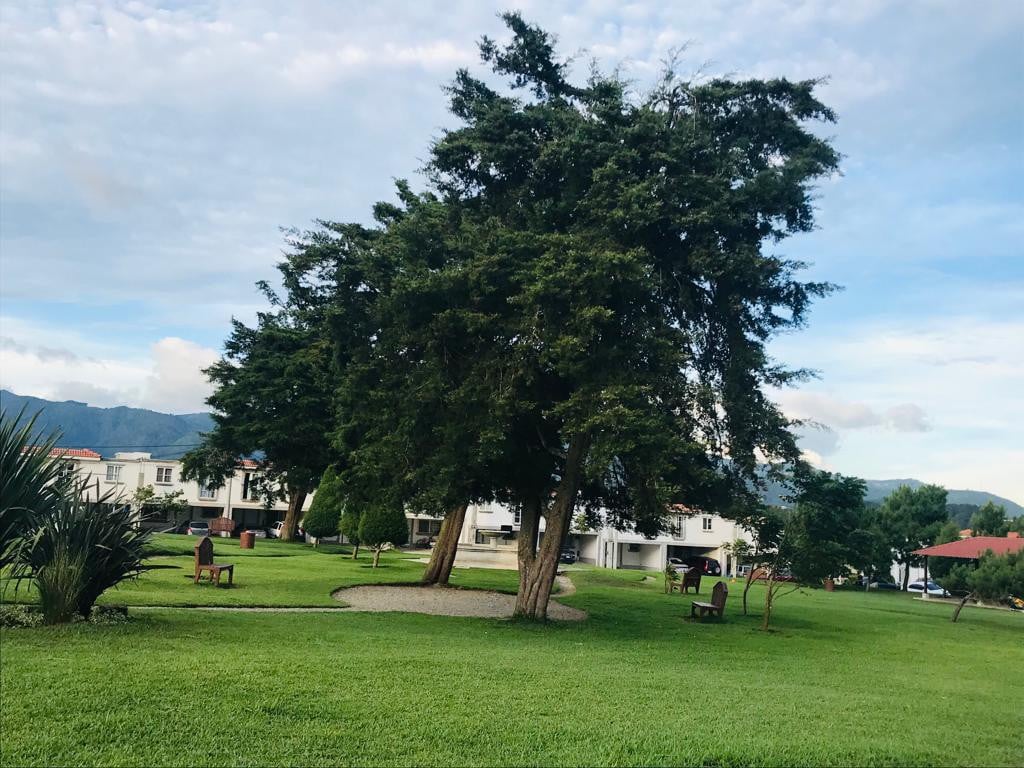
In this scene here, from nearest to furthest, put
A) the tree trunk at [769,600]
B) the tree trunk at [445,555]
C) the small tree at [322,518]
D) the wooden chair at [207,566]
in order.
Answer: the wooden chair at [207,566] < the tree trunk at [769,600] < the tree trunk at [445,555] < the small tree at [322,518]

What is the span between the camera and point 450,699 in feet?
27.6

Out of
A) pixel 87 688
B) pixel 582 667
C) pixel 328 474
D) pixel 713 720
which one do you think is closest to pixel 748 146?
pixel 582 667

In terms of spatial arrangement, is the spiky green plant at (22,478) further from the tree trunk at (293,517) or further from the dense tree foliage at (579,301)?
the tree trunk at (293,517)

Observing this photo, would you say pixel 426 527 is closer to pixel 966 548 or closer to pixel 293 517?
pixel 293 517

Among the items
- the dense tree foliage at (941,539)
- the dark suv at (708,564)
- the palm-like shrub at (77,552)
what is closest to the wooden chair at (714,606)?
the palm-like shrub at (77,552)

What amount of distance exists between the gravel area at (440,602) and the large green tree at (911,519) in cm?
4929

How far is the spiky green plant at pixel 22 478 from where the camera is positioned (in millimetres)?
10820

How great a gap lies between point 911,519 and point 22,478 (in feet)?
221

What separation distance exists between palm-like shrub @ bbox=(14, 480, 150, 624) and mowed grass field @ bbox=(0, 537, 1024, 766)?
0.57 metres

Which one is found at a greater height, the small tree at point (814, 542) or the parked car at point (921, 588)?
the small tree at point (814, 542)

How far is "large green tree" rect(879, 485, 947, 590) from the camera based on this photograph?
6506 centimetres

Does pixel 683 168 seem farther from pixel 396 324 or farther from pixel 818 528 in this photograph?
pixel 818 528

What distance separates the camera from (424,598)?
22844mm

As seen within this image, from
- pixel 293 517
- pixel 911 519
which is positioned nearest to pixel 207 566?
pixel 293 517
